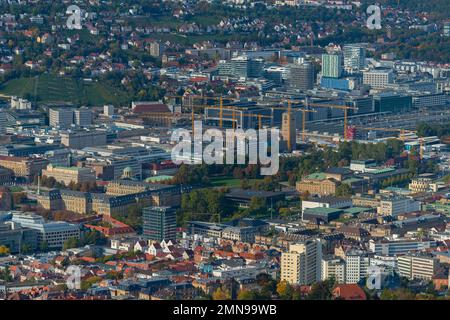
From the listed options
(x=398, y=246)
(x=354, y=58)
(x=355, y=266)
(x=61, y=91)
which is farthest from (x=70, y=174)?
(x=354, y=58)

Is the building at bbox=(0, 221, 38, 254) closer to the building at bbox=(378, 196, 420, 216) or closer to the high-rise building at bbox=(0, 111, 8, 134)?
the building at bbox=(378, 196, 420, 216)

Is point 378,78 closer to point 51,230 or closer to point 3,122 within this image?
point 3,122

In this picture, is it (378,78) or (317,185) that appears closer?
(317,185)

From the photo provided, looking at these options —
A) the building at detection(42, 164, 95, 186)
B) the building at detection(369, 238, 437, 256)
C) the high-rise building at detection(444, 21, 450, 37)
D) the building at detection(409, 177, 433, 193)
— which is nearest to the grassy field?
the building at detection(42, 164, 95, 186)

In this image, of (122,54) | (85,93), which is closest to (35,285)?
(85,93)

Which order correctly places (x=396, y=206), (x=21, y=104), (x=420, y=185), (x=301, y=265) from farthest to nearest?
(x=21, y=104), (x=420, y=185), (x=396, y=206), (x=301, y=265)

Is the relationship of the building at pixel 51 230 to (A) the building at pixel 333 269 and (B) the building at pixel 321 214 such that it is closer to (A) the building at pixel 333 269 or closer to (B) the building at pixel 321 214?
(B) the building at pixel 321 214

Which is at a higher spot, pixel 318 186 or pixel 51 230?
pixel 51 230
